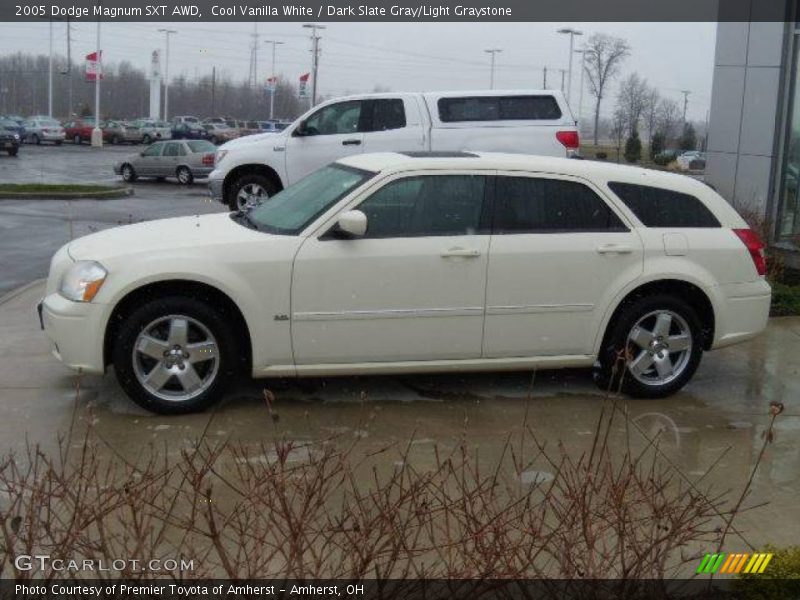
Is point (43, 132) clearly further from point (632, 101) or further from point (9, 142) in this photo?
point (632, 101)

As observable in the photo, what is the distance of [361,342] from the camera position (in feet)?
21.3

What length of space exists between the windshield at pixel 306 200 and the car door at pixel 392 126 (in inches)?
281

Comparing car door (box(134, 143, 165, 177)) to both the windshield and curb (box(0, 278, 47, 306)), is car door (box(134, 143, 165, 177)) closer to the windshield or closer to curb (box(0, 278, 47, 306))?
curb (box(0, 278, 47, 306))

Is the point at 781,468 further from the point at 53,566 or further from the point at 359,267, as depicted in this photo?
the point at 53,566

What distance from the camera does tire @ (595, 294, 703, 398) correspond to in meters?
6.89

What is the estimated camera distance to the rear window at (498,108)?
14609 mm

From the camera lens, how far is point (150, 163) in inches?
1238

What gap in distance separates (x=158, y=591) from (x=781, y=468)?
372 centimetres

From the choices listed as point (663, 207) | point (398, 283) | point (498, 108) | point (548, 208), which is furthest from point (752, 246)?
point (498, 108)

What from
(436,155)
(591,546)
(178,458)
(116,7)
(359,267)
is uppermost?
(116,7)

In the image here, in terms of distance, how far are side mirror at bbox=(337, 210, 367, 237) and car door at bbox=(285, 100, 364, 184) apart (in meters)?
8.46

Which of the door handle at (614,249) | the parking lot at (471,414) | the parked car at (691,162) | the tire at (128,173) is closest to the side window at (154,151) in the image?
the tire at (128,173)

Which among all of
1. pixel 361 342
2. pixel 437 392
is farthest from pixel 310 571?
pixel 437 392

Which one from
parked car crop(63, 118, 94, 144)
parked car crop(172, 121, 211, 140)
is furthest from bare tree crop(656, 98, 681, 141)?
parked car crop(63, 118, 94, 144)
